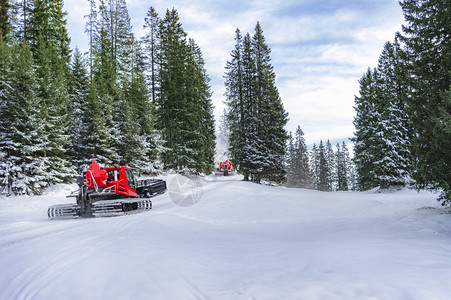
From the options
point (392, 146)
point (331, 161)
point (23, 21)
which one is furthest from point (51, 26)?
point (331, 161)

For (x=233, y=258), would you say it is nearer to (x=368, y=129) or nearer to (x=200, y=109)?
(x=368, y=129)

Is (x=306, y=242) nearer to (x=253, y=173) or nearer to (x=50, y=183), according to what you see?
(x=50, y=183)

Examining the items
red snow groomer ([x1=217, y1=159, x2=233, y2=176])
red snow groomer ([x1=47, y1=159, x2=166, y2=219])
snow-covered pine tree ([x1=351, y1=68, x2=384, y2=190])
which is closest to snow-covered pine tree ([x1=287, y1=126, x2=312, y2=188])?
red snow groomer ([x1=217, y1=159, x2=233, y2=176])

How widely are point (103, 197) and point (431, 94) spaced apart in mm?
14172

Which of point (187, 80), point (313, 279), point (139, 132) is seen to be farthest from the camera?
point (187, 80)

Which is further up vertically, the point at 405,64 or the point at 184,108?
the point at 184,108

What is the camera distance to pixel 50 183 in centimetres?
1845

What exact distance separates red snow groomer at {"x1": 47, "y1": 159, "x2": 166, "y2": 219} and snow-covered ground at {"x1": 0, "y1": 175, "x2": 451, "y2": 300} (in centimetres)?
234

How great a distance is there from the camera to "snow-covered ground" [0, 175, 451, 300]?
13.0 ft

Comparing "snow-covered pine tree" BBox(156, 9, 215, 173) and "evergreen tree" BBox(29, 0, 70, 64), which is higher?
"evergreen tree" BBox(29, 0, 70, 64)

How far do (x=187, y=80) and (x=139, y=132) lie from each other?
7618 mm

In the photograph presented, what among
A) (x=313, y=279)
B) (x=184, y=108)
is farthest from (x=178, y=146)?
(x=313, y=279)

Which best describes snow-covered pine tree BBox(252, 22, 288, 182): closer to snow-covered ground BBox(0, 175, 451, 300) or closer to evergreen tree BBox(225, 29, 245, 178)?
evergreen tree BBox(225, 29, 245, 178)

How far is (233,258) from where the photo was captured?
238 inches
